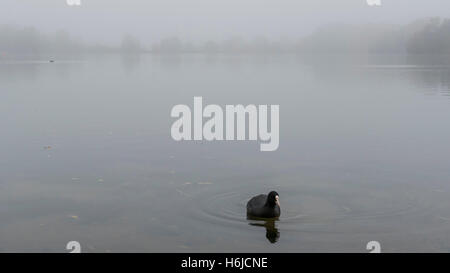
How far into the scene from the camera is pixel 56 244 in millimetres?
15781

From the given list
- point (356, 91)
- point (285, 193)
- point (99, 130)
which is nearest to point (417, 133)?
point (285, 193)

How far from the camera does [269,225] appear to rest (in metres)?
17.3

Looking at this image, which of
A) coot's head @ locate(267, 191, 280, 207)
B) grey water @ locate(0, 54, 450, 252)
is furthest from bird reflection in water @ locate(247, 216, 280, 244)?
coot's head @ locate(267, 191, 280, 207)

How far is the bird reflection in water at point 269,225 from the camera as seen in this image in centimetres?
1636

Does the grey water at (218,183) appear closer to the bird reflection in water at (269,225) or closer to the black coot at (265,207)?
the bird reflection in water at (269,225)

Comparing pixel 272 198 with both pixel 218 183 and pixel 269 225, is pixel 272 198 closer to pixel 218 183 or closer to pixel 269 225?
pixel 269 225

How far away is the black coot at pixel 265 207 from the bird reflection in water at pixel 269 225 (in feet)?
0.40

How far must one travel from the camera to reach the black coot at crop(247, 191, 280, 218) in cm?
1741

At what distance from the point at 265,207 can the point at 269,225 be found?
0.53 m

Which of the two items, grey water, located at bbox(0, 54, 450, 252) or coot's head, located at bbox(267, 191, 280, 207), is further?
coot's head, located at bbox(267, 191, 280, 207)

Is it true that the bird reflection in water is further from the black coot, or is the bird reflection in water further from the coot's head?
the coot's head

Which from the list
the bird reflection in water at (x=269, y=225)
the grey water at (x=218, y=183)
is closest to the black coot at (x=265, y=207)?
the bird reflection in water at (x=269, y=225)

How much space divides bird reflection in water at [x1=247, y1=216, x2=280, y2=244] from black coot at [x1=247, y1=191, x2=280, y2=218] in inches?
4.8
